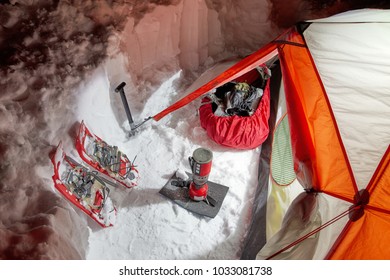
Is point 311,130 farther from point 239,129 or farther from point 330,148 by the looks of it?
point 239,129

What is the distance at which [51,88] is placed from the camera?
1713 mm

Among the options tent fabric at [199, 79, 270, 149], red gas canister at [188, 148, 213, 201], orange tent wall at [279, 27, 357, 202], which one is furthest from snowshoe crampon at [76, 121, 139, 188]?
orange tent wall at [279, 27, 357, 202]

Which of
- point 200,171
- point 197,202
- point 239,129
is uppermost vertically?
point 200,171

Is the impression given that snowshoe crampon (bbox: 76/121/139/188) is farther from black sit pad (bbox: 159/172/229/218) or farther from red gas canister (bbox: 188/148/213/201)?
red gas canister (bbox: 188/148/213/201)

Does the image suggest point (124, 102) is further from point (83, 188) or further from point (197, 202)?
point (197, 202)

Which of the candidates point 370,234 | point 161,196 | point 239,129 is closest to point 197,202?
point 161,196

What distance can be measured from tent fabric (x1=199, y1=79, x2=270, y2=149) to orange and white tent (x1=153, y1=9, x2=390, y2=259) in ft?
0.37

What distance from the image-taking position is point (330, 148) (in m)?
1.54

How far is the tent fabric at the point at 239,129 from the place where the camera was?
7.25 feet

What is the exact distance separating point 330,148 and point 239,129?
2.47 ft

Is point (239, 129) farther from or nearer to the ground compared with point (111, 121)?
nearer to the ground

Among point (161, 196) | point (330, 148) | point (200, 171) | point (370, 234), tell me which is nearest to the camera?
point (370, 234)

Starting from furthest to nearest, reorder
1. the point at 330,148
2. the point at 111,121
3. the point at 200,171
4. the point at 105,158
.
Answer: the point at 111,121
the point at 105,158
the point at 200,171
the point at 330,148

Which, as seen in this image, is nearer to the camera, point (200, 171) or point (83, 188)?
point (83, 188)
